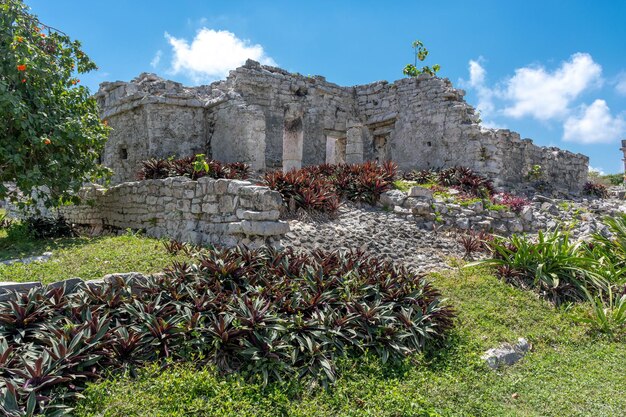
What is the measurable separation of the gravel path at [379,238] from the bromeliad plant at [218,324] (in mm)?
1949

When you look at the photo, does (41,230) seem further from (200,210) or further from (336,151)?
(336,151)

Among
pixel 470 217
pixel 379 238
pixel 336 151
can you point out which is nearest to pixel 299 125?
pixel 336 151

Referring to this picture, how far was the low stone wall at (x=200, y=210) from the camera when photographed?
7.00 meters

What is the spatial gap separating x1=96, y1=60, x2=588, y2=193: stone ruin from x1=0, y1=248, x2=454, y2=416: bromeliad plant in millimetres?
7048

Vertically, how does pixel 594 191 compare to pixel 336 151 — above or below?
below

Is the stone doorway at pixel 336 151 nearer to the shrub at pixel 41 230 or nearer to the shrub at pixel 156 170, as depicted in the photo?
the shrub at pixel 156 170

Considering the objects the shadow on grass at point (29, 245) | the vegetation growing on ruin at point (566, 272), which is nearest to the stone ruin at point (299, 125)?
the shadow on grass at point (29, 245)

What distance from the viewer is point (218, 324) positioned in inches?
158

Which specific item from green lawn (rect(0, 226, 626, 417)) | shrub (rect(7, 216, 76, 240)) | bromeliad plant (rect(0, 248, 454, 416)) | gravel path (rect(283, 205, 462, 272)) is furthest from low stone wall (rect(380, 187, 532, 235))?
shrub (rect(7, 216, 76, 240))

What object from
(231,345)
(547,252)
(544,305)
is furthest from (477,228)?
(231,345)

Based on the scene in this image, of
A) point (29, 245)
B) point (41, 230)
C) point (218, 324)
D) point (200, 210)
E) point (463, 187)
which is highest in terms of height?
point (463, 187)

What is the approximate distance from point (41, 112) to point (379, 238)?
637 cm

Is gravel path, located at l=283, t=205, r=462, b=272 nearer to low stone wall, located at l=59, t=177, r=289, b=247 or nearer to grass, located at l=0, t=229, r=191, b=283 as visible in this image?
low stone wall, located at l=59, t=177, r=289, b=247

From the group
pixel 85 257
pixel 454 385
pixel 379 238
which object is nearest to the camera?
pixel 454 385
